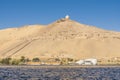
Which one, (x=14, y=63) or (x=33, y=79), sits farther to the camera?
(x=14, y=63)

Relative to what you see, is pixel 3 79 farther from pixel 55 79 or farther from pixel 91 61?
pixel 91 61

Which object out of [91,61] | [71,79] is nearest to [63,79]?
[71,79]

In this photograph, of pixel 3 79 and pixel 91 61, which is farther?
pixel 91 61

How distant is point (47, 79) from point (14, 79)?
561cm

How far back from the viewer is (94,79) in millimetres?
76000

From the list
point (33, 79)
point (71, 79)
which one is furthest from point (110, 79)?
point (33, 79)

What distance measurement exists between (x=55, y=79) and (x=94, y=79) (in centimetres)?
670

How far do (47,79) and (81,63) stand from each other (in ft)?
387

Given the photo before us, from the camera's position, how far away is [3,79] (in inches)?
2958

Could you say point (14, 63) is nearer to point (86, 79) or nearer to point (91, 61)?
point (91, 61)

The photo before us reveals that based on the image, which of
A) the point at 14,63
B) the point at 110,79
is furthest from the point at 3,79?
the point at 14,63

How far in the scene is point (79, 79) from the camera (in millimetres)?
75938

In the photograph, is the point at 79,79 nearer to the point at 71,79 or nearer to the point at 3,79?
the point at 71,79

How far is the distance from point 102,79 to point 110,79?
1366 millimetres
